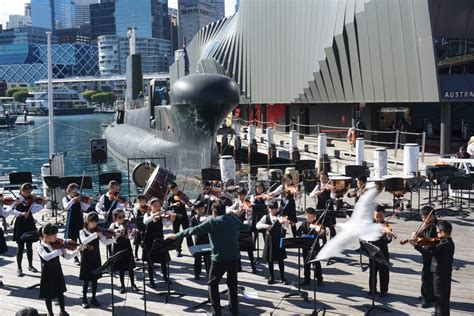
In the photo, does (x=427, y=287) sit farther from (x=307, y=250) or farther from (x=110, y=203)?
(x=110, y=203)

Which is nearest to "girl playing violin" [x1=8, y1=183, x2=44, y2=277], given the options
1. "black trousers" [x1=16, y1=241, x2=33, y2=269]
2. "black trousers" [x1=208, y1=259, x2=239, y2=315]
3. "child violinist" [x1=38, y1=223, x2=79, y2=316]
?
"black trousers" [x1=16, y1=241, x2=33, y2=269]

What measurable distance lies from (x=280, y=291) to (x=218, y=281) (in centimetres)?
190

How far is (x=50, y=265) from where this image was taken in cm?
831

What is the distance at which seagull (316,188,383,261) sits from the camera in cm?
747

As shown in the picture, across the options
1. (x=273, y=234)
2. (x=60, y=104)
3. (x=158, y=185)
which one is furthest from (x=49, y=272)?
(x=60, y=104)

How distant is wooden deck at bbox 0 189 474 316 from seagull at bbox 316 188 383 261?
1.25 meters

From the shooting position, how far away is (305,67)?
3584 cm

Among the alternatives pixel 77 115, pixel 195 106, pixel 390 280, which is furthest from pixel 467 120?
pixel 77 115

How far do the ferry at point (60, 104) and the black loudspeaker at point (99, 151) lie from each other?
404ft

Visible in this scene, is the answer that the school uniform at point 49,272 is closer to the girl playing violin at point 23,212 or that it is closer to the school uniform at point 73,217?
the girl playing violin at point 23,212

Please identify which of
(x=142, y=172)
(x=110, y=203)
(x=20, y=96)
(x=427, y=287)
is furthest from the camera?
(x=20, y=96)

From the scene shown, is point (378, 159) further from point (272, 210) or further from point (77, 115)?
point (77, 115)

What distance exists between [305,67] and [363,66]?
6251 mm

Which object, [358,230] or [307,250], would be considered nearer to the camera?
[358,230]
